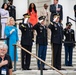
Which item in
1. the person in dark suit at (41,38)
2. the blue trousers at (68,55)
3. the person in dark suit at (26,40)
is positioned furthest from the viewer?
the blue trousers at (68,55)

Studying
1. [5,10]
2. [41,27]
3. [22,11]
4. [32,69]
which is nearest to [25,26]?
[41,27]

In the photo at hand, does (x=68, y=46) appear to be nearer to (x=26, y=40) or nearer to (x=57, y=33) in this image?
(x=57, y=33)

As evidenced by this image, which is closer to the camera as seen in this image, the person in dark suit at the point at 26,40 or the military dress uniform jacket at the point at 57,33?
the person in dark suit at the point at 26,40

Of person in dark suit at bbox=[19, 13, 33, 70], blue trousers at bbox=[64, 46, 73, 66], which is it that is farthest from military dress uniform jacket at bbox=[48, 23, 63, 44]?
blue trousers at bbox=[64, 46, 73, 66]

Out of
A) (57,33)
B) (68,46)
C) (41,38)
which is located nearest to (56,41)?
(57,33)

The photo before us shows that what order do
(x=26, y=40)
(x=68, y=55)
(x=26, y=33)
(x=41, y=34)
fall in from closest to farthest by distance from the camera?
1. (x=26, y=40)
2. (x=26, y=33)
3. (x=41, y=34)
4. (x=68, y=55)

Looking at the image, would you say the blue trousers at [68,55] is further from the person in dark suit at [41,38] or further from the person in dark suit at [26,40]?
the person in dark suit at [26,40]

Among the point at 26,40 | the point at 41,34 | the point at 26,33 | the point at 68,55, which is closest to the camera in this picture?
the point at 26,40

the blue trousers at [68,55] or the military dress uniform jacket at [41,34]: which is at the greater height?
the military dress uniform jacket at [41,34]

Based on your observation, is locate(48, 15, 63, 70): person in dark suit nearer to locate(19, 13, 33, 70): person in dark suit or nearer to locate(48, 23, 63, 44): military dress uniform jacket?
locate(48, 23, 63, 44): military dress uniform jacket

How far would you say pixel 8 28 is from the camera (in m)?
12.6

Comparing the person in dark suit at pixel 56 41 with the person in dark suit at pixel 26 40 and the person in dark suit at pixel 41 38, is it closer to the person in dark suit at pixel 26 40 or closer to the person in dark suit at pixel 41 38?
the person in dark suit at pixel 41 38

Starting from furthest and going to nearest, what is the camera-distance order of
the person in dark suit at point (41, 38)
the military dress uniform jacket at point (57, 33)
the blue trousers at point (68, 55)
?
the blue trousers at point (68, 55), the military dress uniform jacket at point (57, 33), the person in dark suit at point (41, 38)

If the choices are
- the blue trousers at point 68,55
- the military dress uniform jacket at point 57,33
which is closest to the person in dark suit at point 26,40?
the military dress uniform jacket at point 57,33
